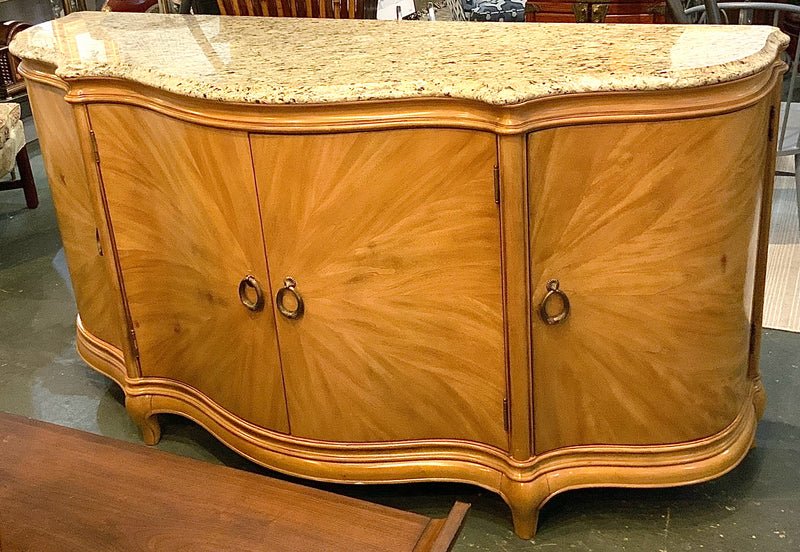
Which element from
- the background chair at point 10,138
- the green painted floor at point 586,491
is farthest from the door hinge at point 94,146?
the background chair at point 10,138

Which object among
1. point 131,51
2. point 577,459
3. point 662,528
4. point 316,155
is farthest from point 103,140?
point 662,528

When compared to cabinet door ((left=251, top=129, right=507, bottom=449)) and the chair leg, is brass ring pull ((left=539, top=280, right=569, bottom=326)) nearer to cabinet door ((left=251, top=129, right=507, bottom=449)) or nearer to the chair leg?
cabinet door ((left=251, top=129, right=507, bottom=449))

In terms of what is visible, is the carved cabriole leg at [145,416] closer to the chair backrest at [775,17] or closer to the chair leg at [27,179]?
the chair backrest at [775,17]

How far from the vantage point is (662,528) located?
1683 mm

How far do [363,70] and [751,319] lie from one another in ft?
2.96

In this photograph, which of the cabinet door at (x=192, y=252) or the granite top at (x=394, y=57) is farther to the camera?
the cabinet door at (x=192, y=252)

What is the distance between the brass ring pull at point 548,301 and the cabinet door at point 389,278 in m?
0.08

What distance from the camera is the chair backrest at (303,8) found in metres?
2.27

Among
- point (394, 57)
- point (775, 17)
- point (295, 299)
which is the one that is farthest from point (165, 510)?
point (775, 17)

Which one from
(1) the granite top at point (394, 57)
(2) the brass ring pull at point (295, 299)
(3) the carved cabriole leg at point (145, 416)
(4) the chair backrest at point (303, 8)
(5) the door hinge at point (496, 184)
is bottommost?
(3) the carved cabriole leg at point (145, 416)

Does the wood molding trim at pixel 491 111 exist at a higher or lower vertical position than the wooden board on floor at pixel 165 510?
higher

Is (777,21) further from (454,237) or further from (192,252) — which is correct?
(192,252)

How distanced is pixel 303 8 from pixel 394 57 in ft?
2.59

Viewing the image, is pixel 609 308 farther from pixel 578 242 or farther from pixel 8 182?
pixel 8 182
